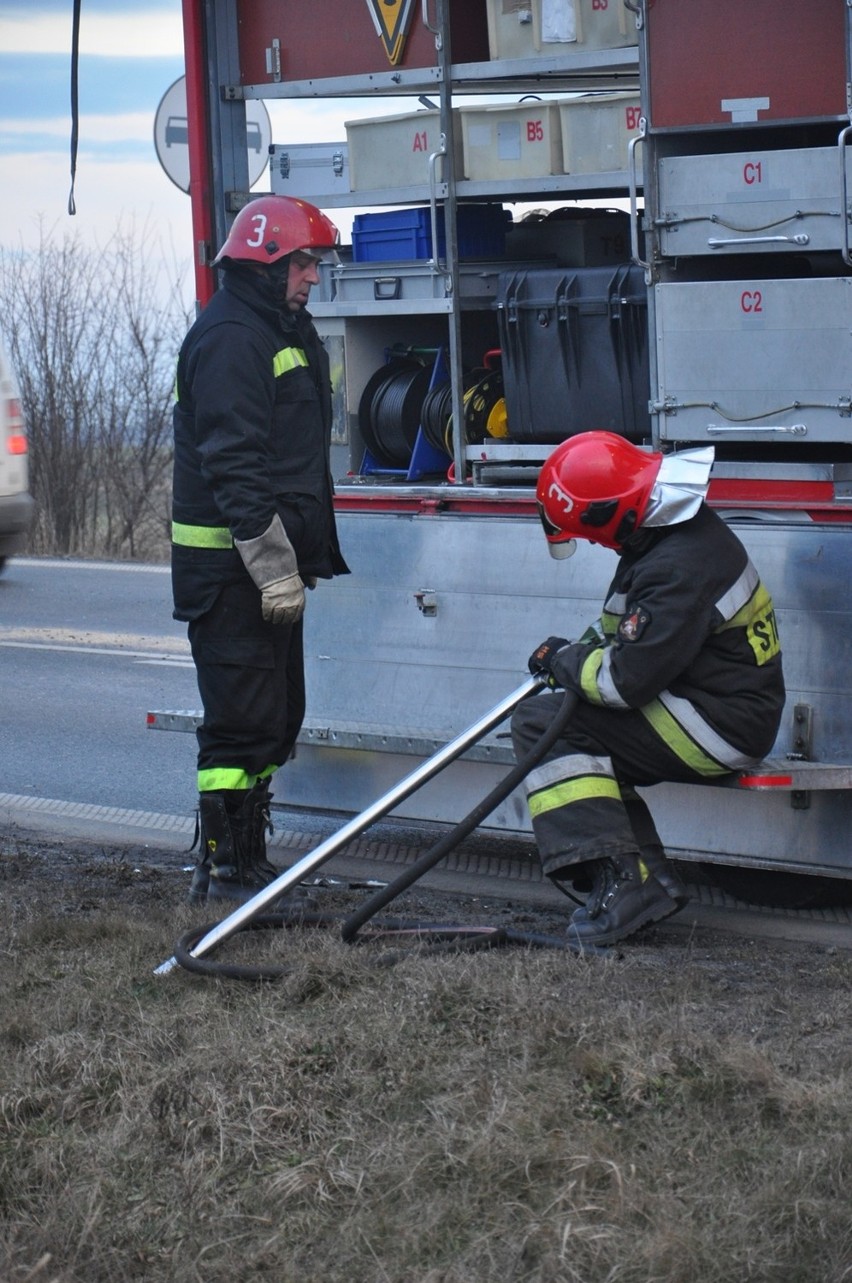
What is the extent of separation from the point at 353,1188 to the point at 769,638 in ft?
6.48

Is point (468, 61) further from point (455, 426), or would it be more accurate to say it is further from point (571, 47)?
point (455, 426)

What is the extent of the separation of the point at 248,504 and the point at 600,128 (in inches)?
72.8

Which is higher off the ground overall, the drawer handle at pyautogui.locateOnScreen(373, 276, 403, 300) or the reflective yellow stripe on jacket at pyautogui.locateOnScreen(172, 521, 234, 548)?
the drawer handle at pyautogui.locateOnScreen(373, 276, 403, 300)

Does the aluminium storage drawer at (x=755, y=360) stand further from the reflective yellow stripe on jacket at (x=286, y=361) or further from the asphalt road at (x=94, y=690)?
the asphalt road at (x=94, y=690)

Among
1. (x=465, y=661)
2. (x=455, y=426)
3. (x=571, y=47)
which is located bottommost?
(x=465, y=661)

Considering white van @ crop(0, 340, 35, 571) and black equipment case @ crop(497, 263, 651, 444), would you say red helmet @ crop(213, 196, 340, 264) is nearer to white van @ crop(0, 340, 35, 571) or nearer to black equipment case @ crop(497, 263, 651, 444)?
black equipment case @ crop(497, 263, 651, 444)

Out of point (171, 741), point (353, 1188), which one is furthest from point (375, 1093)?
point (171, 741)

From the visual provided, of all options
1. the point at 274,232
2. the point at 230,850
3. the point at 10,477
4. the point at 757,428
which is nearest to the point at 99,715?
the point at 10,477

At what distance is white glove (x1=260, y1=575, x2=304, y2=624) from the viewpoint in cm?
471

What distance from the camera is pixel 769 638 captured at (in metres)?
4.38

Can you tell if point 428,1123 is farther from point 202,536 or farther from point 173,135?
point 173,135

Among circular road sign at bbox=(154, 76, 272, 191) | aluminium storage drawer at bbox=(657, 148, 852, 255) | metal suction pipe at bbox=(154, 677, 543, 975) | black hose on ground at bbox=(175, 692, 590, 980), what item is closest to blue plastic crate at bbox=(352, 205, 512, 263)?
aluminium storage drawer at bbox=(657, 148, 852, 255)

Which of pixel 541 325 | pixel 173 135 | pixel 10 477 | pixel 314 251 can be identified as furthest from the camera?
pixel 173 135

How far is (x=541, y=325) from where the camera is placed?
17.7ft
